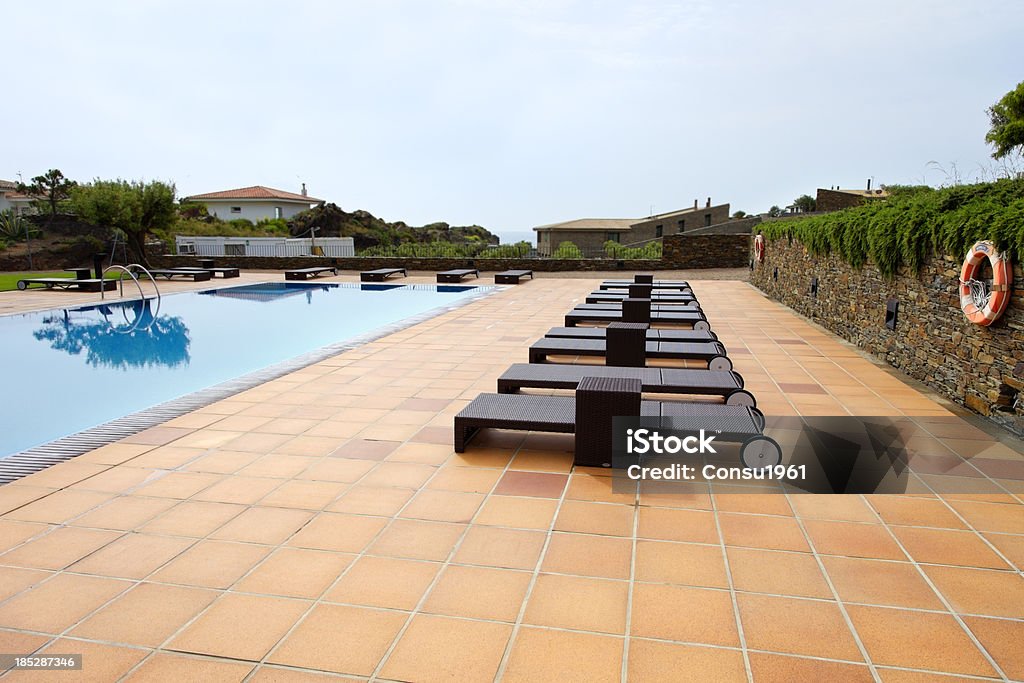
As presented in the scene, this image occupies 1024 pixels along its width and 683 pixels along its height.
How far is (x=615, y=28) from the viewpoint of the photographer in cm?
1582

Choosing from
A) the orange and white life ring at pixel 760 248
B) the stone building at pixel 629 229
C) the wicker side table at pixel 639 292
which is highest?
the stone building at pixel 629 229

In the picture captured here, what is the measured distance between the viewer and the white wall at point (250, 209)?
5031 cm

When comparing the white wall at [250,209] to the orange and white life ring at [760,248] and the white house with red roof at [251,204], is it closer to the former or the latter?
the white house with red roof at [251,204]

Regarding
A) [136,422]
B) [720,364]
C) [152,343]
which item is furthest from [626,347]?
[152,343]

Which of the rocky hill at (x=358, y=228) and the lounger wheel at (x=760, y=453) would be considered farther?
the rocky hill at (x=358, y=228)

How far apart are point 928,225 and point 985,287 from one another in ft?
4.69

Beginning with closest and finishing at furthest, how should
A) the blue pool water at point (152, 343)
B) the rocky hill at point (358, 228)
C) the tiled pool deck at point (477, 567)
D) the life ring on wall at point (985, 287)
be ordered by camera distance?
1. the tiled pool deck at point (477, 567)
2. the life ring on wall at point (985, 287)
3. the blue pool water at point (152, 343)
4. the rocky hill at point (358, 228)

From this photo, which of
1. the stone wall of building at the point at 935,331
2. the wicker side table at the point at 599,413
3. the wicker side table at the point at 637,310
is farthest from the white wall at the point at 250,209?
the wicker side table at the point at 599,413

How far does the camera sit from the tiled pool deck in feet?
7.63

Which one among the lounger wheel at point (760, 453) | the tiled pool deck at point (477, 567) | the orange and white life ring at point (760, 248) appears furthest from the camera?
the orange and white life ring at point (760, 248)

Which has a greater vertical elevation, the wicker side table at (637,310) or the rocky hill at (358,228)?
the rocky hill at (358,228)

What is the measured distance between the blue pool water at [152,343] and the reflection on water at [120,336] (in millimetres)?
17

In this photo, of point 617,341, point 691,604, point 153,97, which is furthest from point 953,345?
point 153,97

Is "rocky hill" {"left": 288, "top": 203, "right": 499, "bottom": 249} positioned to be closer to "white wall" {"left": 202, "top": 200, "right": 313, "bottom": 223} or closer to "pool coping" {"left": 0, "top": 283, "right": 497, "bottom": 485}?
"white wall" {"left": 202, "top": 200, "right": 313, "bottom": 223}
